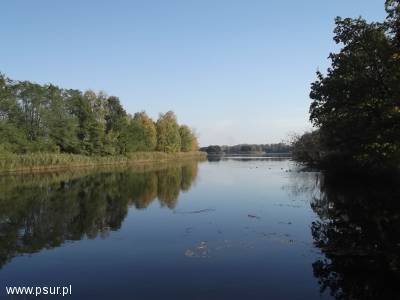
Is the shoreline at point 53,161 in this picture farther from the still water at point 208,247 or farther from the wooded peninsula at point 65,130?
the still water at point 208,247

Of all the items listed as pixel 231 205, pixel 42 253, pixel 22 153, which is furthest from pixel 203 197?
pixel 22 153

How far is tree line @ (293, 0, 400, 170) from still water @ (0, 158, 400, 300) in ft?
13.5

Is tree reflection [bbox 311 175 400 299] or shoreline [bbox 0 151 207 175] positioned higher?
shoreline [bbox 0 151 207 175]

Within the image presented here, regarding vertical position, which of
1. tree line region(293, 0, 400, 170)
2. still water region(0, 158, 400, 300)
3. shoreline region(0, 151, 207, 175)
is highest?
tree line region(293, 0, 400, 170)

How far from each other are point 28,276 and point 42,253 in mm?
2875

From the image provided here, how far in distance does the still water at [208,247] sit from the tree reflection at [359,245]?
0.04m

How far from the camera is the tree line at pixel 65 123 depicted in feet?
223

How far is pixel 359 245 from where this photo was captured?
48.8 ft

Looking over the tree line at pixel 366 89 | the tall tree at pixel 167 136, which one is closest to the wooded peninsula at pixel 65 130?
the tall tree at pixel 167 136

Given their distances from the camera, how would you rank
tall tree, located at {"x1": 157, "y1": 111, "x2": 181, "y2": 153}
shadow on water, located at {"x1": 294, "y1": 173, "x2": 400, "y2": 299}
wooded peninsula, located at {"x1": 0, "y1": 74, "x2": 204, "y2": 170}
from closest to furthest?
shadow on water, located at {"x1": 294, "y1": 173, "x2": 400, "y2": 299}, wooded peninsula, located at {"x1": 0, "y1": 74, "x2": 204, "y2": 170}, tall tree, located at {"x1": 157, "y1": 111, "x2": 181, "y2": 153}

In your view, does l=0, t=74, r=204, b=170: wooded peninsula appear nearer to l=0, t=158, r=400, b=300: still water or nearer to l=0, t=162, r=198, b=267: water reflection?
l=0, t=162, r=198, b=267: water reflection

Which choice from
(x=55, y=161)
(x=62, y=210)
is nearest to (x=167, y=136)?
(x=55, y=161)

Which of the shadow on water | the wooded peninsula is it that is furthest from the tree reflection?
the wooded peninsula

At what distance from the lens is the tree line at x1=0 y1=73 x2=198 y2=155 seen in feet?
223
